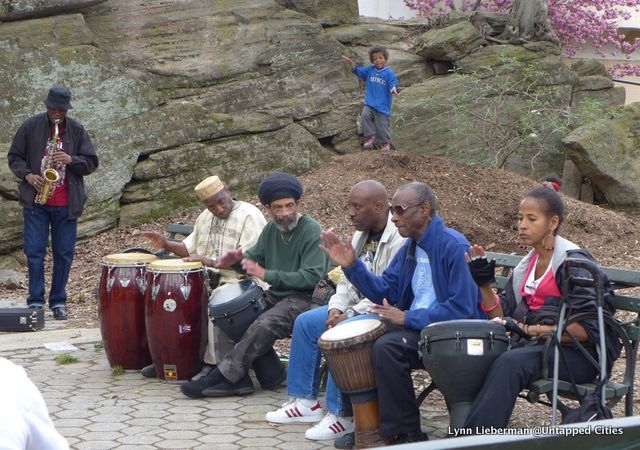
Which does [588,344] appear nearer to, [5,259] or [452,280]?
[452,280]

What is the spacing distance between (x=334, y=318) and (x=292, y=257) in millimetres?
843

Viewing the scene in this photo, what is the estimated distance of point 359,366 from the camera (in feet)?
17.7

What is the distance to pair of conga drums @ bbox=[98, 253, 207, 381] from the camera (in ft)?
22.3

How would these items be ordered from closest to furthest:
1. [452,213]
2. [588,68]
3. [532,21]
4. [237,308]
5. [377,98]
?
[237,308], [452,213], [377,98], [532,21], [588,68]

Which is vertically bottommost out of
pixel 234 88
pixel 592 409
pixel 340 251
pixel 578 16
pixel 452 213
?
pixel 452 213

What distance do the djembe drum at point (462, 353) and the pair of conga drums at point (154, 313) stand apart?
7.21 ft

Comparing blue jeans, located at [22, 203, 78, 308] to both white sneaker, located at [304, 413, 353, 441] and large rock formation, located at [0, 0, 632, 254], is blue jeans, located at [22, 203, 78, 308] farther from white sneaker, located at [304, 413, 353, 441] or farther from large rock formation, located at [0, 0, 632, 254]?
white sneaker, located at [304, 413, 353, 441]

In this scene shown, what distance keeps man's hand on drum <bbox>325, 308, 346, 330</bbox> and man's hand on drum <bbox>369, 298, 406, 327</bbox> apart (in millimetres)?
551

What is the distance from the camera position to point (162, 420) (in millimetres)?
6145

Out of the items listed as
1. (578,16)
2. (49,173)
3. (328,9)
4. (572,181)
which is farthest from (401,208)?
(578,16)

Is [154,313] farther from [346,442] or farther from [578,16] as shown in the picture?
[578,16]

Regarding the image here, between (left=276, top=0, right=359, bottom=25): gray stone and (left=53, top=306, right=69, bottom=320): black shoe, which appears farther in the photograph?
(left=276, top=0, right=359, bottom=25): gray stone

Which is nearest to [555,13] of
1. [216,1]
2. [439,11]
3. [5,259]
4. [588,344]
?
[439,11]

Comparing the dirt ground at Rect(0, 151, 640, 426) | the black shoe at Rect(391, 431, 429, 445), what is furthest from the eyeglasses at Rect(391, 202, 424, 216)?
the dirt ground at Rect(0, 151, 640, 426)
